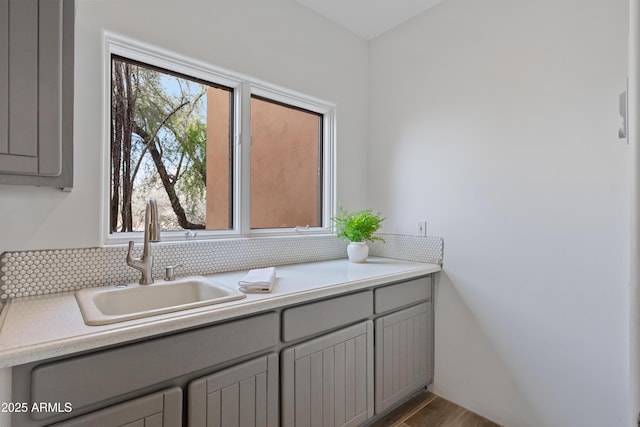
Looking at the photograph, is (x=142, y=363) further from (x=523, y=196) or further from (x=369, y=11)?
(x=369, y=11)

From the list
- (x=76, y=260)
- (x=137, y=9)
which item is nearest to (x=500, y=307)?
(x=76, y=260)

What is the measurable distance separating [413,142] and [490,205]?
69 cm

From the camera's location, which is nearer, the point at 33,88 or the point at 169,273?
the point at 33,88

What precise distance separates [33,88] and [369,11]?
2.03 m

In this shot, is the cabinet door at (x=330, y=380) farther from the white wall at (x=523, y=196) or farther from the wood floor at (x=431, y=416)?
the white wall at (x=523, y=196)

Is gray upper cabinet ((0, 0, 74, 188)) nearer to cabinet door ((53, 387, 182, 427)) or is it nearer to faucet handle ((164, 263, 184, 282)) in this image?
faucet handle ((164, 263, 184, 282))

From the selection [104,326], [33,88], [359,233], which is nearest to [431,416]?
[359,233]

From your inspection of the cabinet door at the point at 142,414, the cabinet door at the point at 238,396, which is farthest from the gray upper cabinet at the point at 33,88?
the cabinet door at the point at 238,396

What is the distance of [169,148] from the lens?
1829mm

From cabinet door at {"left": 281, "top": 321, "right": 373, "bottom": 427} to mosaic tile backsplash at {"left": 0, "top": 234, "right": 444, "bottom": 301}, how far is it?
0.67 m

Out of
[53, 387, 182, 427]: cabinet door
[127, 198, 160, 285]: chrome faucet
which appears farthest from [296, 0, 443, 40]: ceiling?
[53, 387, 182, 427]: cabinet door

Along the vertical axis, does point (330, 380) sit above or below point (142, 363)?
below

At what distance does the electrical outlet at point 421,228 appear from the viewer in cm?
225

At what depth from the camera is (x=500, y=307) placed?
1909 millimetres
